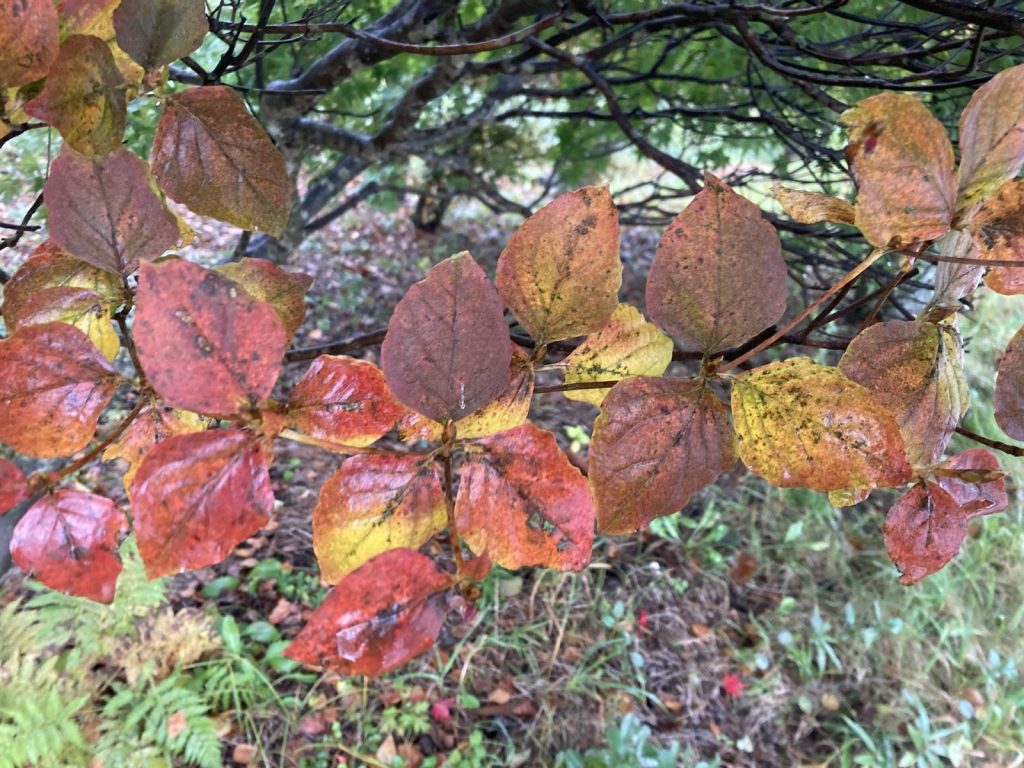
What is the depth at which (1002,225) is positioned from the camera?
0.78ft

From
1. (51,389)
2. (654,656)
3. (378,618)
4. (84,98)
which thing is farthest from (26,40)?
(654,656)

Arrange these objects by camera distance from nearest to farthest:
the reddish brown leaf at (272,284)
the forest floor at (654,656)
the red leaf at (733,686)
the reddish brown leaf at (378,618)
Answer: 1. the reddish brown leaf at (378,618)
2. the reddish brown leaf at (272,284)
3. the forest floor at (654,656)
4. the red leaf at (733,686)

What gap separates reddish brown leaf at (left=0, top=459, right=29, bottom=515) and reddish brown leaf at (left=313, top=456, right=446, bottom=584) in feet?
0.30

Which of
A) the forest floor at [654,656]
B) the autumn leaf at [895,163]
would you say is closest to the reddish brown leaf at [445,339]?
the autumn leaf at [895,163]

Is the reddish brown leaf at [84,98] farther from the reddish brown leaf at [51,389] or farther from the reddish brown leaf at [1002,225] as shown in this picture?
the reddish brown leaf at [1002,225]

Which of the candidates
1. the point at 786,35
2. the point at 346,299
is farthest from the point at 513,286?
the point at 346,299

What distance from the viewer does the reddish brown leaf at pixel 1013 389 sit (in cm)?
25

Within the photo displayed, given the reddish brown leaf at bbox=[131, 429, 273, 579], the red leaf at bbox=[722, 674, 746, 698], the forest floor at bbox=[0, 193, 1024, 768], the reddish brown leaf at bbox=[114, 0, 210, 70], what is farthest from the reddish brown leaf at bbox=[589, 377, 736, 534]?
the red leaf at bbox=[722, 674, 746, 698]

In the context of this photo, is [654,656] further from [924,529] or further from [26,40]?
[26,40]

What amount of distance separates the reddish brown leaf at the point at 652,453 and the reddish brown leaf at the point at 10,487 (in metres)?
0.19

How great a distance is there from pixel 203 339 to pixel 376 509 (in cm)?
8

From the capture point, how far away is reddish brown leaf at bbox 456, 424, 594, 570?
24 centimetres

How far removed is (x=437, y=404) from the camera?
22cm

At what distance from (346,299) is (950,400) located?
269cm
